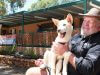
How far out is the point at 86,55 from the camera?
2730 mm

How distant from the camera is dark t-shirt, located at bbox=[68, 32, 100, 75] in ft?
8.55

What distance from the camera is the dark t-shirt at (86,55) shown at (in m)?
2.61

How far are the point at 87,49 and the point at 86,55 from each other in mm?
89

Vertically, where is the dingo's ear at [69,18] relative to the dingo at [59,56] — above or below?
above

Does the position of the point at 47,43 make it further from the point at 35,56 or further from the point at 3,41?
the point at 3,41

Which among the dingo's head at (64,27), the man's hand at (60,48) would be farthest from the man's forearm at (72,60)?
the dingo's head at (64,27)

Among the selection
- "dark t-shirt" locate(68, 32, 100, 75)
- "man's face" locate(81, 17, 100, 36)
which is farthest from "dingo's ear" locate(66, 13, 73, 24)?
"man's face" locate(81, 17, 100, 36)

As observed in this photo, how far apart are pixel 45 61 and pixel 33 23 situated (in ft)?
71.7

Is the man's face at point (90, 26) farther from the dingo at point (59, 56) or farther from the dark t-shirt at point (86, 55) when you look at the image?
the dingo at point (59, 56)

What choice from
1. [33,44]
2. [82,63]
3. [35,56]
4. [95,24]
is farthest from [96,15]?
[33,44]

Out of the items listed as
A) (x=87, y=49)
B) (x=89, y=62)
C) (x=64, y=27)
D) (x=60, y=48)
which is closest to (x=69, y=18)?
(x=64, y=27)

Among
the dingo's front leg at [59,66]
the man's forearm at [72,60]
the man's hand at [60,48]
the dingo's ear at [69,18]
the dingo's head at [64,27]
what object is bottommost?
the dingo's front leg at [59,66]

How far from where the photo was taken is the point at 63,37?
3.13m

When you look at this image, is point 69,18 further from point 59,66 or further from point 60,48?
point 59,66
